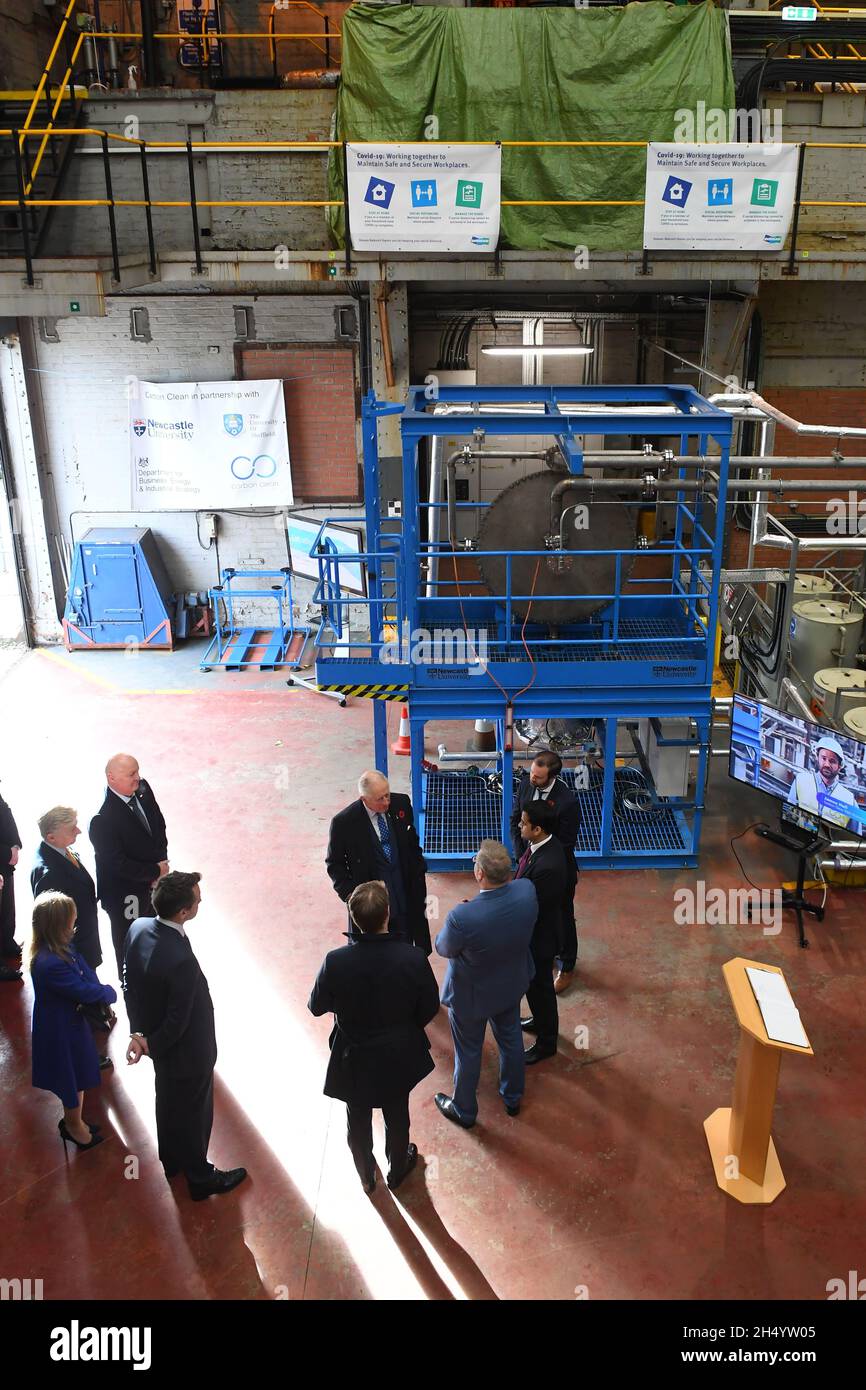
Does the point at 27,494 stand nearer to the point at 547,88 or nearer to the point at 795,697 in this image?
the point at 547,88

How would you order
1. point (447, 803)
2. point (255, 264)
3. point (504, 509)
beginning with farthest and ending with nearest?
point (255, 264) < point (447, 803) < point (504, 509)

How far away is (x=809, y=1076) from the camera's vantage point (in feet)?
21.5

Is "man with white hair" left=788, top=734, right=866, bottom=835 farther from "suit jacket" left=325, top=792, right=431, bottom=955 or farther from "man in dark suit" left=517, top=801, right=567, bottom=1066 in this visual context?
"suit jacket" left=325, top=792, right=431, bottom=955

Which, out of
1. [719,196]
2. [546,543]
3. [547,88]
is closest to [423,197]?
[547,88]

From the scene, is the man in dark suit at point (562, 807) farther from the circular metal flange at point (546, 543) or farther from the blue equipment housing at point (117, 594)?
the blue equipment housing at point (117, 594)

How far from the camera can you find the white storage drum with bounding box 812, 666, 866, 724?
8.57 meters

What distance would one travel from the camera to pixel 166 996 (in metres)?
5.25

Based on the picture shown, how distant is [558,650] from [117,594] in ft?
24.1

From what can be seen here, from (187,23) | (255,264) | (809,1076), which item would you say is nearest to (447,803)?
(809,1076)

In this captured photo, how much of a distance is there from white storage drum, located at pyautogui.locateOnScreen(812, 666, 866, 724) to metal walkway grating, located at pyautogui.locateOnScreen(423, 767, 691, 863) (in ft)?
5.10

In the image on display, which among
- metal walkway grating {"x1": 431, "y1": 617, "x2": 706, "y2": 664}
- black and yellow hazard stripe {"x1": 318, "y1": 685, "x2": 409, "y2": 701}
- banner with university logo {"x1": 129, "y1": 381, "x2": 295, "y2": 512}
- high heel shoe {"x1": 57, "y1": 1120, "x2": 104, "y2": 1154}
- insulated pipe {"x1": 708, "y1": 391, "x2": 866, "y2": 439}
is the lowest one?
high heel shoe {"x1": 57, "y1": 1120, "x2": 104, "y2": 1154}

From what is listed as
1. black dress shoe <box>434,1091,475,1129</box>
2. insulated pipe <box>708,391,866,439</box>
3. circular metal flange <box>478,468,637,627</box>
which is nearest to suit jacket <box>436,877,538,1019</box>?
black dress shoe <box>434,1091,475,1129</box>

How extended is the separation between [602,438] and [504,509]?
6381mm
